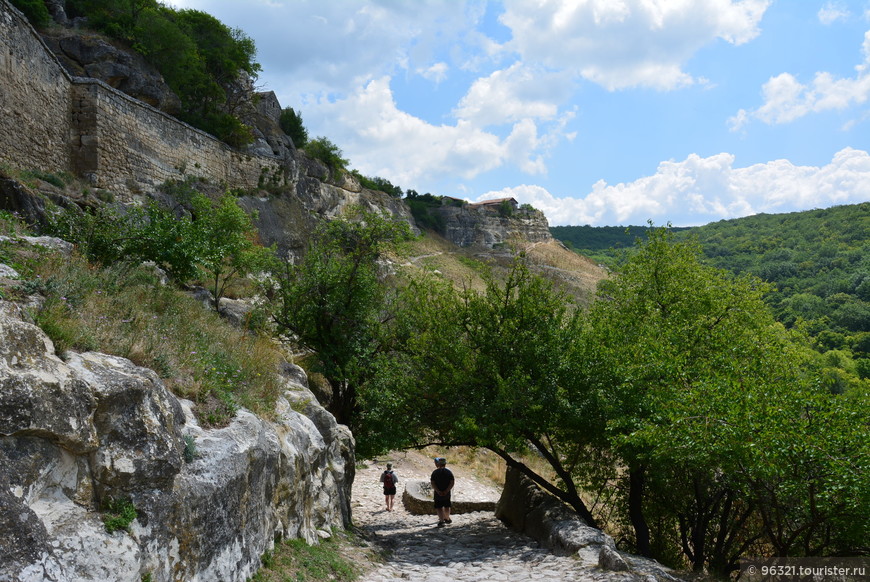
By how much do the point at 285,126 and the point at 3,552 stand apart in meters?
41.5

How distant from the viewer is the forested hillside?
5262 cm

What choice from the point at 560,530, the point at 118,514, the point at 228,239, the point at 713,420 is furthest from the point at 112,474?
the point at 228,239

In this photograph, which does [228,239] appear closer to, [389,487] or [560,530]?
[389,487]

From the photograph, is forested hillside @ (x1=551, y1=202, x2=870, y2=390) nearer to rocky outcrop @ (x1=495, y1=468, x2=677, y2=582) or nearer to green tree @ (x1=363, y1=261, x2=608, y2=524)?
green tree @ (x1=363, y1=261, x2=608, y2=524)

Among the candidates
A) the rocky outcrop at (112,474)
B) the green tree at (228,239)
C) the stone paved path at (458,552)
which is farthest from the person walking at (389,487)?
the rocky outcrop at (112,474)

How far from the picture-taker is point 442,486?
13227 mm

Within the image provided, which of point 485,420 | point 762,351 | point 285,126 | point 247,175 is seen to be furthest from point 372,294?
point 285,126

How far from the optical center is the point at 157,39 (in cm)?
2762

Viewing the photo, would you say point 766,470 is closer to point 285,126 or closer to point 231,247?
point 231,247

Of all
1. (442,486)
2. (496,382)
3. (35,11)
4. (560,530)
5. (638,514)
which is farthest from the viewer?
(35,11)

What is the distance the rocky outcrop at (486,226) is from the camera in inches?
2773

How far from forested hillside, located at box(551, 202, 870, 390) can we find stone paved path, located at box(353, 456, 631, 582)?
91.6ft

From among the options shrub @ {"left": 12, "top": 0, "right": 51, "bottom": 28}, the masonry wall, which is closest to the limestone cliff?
shrub @ {"left": 12, "top": 0, "right": 51, "bottom": 28}

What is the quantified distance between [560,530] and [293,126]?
124ft
